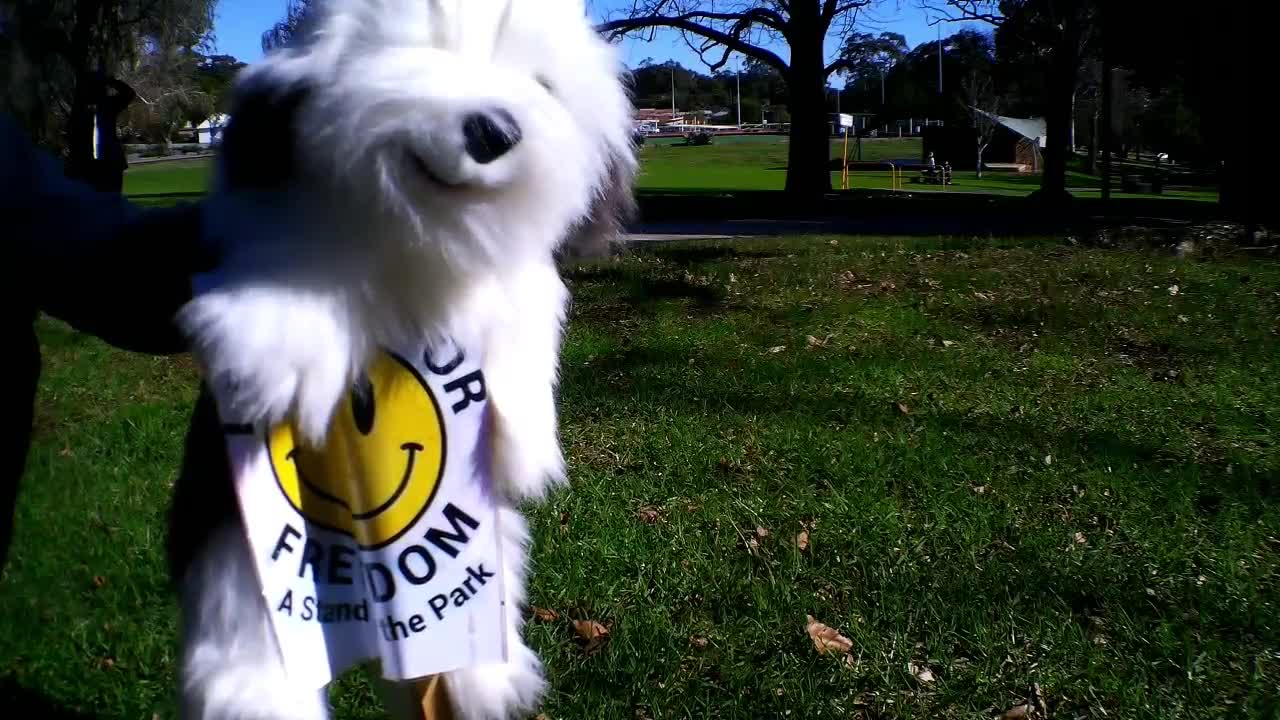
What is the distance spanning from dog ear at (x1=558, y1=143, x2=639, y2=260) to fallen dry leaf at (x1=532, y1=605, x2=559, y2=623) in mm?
1650

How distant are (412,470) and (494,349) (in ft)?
0.69

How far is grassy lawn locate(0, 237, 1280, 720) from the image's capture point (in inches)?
98.0

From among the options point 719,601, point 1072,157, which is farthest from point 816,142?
point 1072,157

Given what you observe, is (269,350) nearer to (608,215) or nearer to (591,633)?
(608,215)

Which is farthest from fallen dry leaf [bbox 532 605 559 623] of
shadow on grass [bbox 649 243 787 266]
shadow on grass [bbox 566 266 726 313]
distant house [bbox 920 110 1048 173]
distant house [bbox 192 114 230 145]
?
distant house [bbox 920 110 1048 173]

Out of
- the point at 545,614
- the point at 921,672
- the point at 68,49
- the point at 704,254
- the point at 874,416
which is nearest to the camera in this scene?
the point at 68,49

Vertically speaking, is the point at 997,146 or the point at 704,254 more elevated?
the point at 997,146

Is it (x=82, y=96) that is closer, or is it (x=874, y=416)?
(x=82, y=96)

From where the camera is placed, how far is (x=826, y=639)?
2.99 metres

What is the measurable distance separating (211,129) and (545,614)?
203 cm

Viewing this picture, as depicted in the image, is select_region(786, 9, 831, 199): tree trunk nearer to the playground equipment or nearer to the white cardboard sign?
the playground equipment

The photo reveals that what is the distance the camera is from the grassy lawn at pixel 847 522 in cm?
249

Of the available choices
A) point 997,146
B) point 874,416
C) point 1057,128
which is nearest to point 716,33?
point 1057,128

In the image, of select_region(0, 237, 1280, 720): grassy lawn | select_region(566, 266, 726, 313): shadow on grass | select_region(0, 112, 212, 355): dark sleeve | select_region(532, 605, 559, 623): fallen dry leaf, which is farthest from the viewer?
select_region(566, 266, 726, 313): shadow on grass
